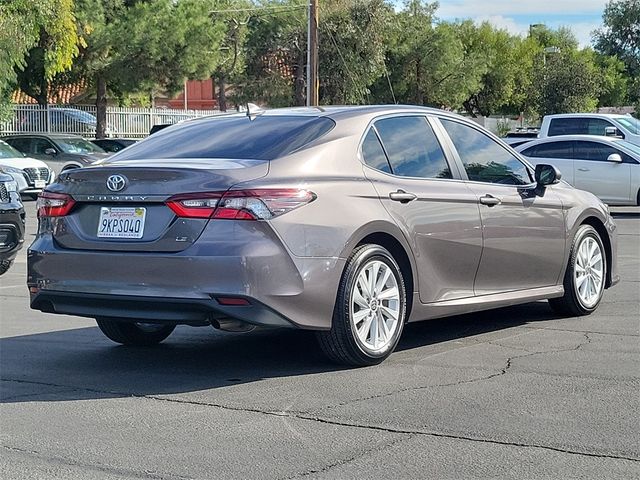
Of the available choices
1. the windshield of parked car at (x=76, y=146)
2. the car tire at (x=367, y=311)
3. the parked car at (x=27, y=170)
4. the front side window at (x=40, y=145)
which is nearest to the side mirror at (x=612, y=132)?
the parked car at (x=27, y=170)

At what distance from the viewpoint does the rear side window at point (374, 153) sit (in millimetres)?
6696

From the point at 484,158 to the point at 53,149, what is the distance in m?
22.7

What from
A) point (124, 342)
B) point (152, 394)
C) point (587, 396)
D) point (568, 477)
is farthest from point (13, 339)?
point (568, 477)

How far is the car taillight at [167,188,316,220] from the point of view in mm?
5871

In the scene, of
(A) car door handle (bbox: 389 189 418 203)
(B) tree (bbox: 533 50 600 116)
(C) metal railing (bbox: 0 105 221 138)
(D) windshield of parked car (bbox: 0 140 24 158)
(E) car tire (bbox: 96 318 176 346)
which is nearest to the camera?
(A) car door handle (bbox: 389 189 418 203)

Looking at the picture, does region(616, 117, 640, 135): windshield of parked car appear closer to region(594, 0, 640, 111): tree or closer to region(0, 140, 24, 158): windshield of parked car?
region(0, 140, 24, 158): windshield of parked car

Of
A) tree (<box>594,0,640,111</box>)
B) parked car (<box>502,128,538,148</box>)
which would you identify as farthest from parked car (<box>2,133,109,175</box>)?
tree (<box>594,0,640,111</box>)

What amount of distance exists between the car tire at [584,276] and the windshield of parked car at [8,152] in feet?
65.8

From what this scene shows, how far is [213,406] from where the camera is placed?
18.4 ft

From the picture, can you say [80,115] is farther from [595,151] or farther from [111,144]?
[595,151]

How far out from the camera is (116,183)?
618 centimetres

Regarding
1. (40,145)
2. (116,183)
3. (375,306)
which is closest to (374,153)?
(375,306)

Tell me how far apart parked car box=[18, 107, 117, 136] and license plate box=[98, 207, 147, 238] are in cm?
3392

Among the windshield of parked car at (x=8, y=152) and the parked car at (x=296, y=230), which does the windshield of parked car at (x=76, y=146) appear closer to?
the windshield of parked car at (x=8, y=152)
